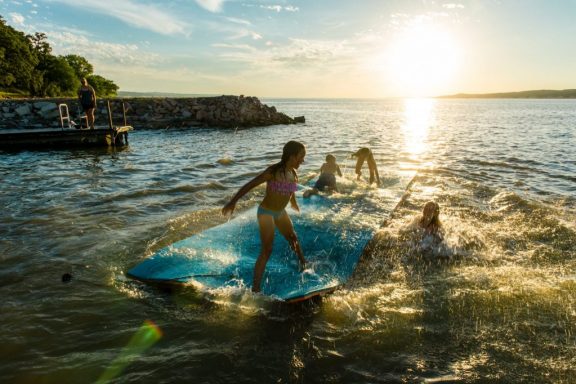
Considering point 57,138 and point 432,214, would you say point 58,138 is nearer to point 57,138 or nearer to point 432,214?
point 57,138

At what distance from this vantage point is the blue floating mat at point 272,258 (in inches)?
221

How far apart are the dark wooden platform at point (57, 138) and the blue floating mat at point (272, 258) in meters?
15.9

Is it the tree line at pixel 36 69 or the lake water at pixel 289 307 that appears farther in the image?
the tree line at pixel 36 69

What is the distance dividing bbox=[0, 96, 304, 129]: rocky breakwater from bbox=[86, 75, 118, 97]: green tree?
3514 cm

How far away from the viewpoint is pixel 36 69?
5875cm

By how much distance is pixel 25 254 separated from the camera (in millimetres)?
6973

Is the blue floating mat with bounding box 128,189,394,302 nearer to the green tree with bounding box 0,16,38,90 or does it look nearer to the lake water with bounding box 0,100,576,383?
the lake water with bounding box 0,100,576,383

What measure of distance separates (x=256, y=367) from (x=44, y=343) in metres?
2.61

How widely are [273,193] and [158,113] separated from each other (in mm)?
32434

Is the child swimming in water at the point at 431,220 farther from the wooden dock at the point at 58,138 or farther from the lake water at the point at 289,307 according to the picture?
the wooden dock at the point at 58,138

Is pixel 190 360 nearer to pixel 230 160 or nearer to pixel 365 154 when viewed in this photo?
pixel 365 154

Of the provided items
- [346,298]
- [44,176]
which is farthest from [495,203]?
[44,176]

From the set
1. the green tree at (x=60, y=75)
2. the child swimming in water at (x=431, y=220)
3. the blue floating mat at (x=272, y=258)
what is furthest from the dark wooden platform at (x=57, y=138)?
the green tree at (x=60, y=75)

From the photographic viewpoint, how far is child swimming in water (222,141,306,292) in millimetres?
5031
